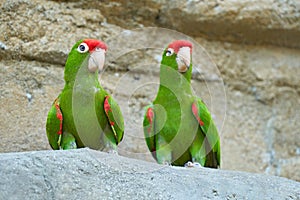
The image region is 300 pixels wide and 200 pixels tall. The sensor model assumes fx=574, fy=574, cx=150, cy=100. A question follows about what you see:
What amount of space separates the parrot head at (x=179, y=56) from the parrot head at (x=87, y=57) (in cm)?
32

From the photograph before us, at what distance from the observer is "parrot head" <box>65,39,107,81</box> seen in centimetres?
245

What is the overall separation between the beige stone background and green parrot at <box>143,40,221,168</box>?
1.54 ft

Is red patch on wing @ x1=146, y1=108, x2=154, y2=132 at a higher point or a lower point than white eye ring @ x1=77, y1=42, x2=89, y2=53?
lower

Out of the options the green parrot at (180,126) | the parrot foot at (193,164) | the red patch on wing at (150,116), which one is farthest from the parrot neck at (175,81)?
the parrot foot at (193,164)

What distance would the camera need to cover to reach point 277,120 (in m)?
3.49

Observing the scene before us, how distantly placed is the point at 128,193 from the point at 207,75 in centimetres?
156

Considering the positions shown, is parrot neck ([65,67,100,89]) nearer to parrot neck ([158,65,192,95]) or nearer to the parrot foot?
parrot neck ([158,65,192,95])

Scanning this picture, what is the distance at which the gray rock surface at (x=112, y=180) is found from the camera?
74.8 inches

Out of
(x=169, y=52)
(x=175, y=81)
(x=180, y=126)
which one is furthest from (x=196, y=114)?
(x=169, y=52)

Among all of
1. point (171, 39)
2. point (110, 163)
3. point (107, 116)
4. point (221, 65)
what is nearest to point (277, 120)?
point (221, 65)

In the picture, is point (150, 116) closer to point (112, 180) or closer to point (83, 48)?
point (83, 48)

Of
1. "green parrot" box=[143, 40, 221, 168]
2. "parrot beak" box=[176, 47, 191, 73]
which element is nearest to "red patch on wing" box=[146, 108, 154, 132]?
"green parrot" box=[143, 40, 221, 168]

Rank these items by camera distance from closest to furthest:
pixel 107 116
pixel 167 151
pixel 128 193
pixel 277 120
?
pixel 128 193 < pixel 107 116 < pixel 167 151 < pixel 277 120

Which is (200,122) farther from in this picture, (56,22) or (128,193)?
(56,22)
